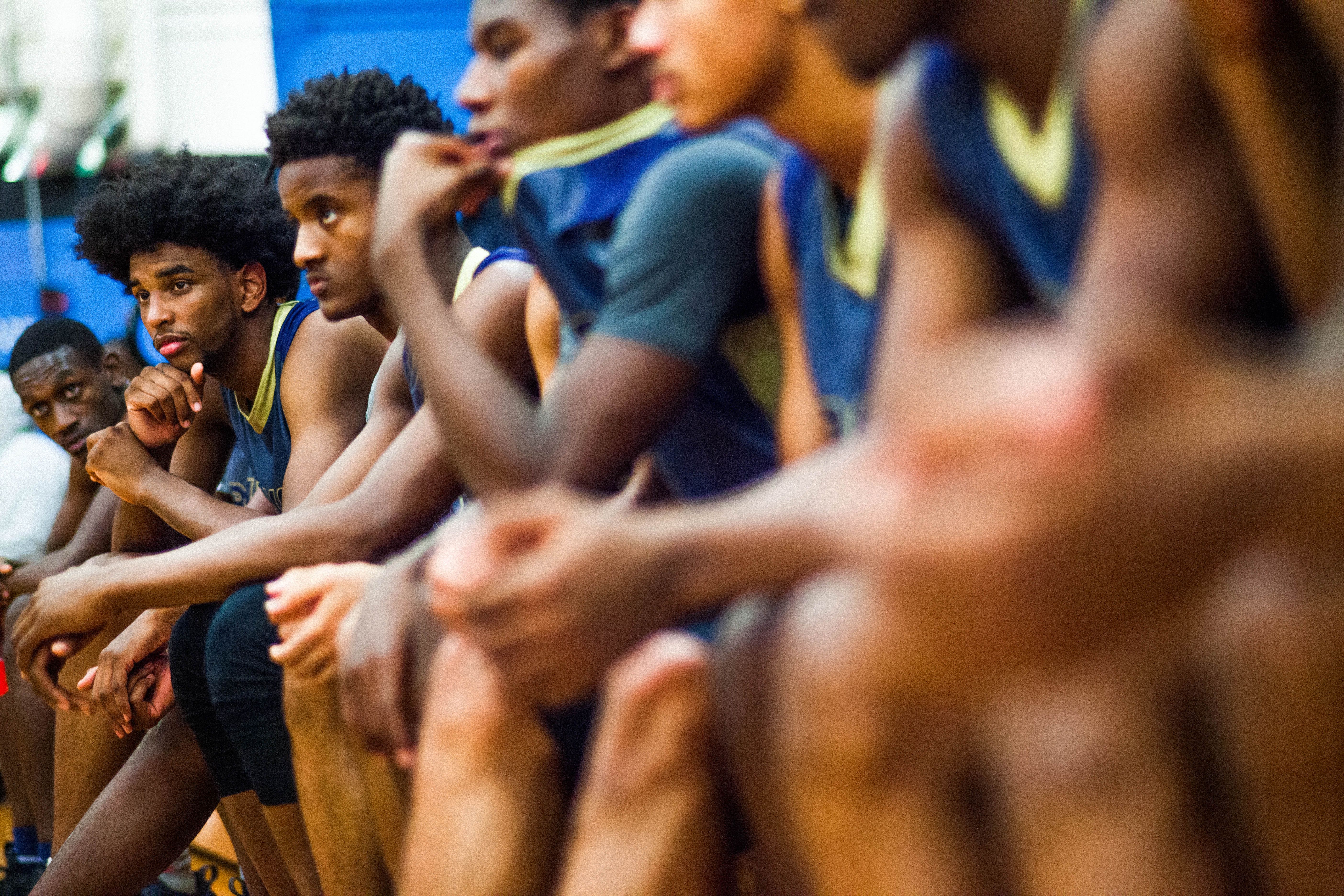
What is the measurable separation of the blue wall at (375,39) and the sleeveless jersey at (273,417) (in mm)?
624

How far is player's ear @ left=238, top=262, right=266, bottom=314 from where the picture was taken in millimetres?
2318

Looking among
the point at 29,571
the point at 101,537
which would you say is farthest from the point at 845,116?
the point at 29,571

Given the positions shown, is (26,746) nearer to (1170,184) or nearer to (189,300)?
(189,300)

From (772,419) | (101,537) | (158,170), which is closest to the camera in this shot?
(772,419)

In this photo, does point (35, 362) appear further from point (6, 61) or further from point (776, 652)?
point (6, 61)

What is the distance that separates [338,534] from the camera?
1.58 metres

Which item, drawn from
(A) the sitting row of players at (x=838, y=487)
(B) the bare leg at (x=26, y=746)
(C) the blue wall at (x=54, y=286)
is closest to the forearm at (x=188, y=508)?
(A) the sitting row of players at (x=838, y=487)

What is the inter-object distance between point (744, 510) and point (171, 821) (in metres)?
1.56

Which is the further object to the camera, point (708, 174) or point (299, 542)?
point (299, 542)

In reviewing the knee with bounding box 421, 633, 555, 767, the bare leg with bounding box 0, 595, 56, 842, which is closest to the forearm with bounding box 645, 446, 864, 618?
the knee with bounding box 421, 633, 555, 767

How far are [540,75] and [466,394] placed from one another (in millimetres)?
348

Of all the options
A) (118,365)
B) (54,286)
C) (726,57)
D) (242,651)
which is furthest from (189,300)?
(54,286)

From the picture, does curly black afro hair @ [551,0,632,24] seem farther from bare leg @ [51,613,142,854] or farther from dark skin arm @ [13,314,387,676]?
bare leg @ [51,613,142,854]

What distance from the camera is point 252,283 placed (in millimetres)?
2328
